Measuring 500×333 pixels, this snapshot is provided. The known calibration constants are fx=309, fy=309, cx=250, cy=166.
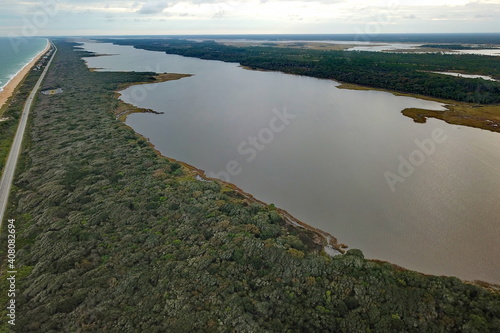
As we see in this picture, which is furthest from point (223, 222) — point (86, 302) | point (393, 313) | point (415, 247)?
point (415, 247)

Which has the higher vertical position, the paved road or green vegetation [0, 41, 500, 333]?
green vegetation [0, 41, 500, 333]

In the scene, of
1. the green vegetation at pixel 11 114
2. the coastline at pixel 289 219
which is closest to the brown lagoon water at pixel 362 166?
the coastline at pixel 289 219

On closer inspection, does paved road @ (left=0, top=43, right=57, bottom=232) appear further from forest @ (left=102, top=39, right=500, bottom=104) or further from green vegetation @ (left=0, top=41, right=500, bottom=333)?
forest @ (left=102, top=39, right=500, bottom=104)

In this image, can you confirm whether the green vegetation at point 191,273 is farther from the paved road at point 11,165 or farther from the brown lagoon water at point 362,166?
the brown lagoon water at point 362,166

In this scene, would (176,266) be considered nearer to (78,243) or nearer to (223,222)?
(223,222)

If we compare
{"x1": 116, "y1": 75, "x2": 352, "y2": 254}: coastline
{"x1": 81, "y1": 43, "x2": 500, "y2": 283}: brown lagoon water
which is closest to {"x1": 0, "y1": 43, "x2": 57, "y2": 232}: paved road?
{"x1": 116, "y1": 75, "x2": 352, "y2": 254}: coastline
